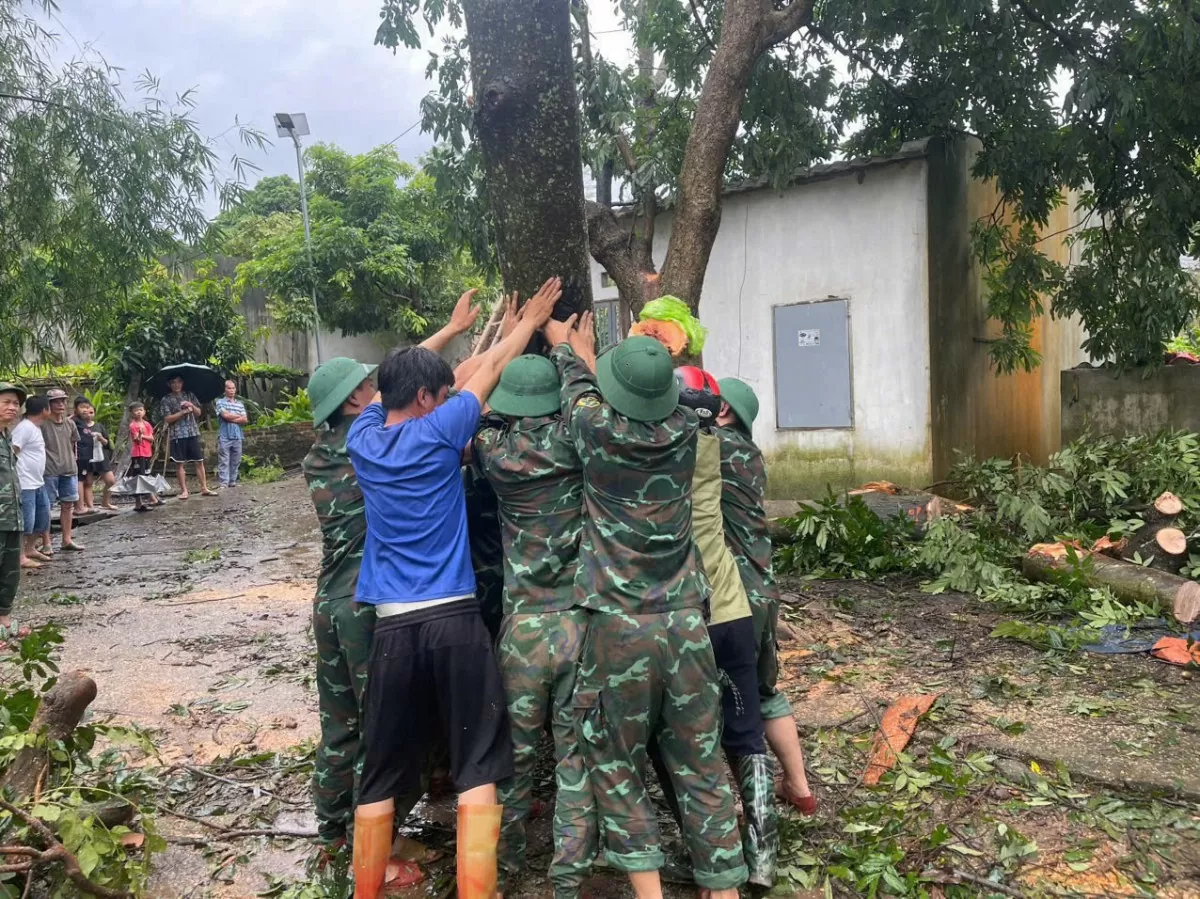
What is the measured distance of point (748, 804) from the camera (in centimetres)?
324

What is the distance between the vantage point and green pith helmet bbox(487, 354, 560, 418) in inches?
126

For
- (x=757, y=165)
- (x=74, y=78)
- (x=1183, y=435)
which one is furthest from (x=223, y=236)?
(x=1183, y=435)

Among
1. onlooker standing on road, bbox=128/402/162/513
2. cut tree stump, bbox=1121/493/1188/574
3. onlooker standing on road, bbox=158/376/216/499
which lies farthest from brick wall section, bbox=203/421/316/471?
cut tree stump, bbox=1121/493/1188/574

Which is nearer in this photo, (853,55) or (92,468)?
(853,55)

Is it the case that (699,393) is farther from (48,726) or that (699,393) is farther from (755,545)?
(48,726)

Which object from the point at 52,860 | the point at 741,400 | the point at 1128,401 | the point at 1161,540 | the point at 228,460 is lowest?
the point at 52,860

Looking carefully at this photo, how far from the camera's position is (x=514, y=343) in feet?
11.4

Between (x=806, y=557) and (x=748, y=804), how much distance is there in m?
4.41

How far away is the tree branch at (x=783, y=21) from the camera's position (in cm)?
618

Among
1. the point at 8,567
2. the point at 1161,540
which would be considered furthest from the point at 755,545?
the point at 8,567

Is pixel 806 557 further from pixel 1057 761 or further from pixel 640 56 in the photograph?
pixel 640 56

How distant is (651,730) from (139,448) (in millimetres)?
11657

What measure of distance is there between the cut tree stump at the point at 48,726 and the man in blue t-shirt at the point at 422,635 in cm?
134

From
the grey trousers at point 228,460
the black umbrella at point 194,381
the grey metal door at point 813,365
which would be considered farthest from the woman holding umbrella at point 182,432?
the grey metal door at point 813,365
